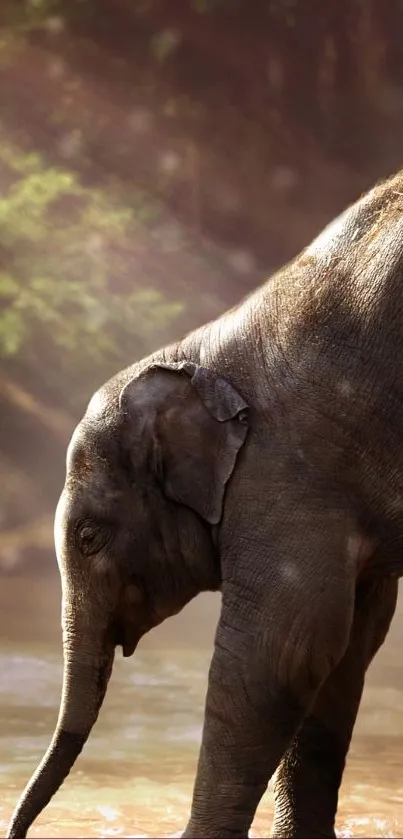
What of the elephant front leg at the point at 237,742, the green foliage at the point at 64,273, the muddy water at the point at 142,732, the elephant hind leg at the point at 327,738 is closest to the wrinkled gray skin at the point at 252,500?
the elephant front leg at the point at 237,742

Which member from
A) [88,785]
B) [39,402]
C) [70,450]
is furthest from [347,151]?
[70,450]

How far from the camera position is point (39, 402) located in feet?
28.5

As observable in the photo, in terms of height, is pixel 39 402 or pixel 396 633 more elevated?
pixel 39 402

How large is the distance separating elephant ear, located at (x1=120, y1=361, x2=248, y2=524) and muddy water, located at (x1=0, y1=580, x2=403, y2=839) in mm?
1257

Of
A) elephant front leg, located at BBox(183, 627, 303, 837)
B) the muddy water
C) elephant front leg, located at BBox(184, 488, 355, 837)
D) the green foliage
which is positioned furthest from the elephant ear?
the green foliage

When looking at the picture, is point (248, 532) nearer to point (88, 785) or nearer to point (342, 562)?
point (342, 562)

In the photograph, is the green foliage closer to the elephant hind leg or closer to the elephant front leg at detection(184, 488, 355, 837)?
the elephant hind leg

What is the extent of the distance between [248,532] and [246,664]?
28 centimetres

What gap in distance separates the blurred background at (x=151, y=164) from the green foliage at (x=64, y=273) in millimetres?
10

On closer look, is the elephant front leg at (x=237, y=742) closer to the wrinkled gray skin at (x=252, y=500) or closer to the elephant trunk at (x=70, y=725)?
the wrinkled gray skin at (x=252, y=500)

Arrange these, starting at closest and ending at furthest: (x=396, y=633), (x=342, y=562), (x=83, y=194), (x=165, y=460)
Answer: (x=342, y=562)
(x=165, y=460)
(x=396, y=633)
(x=83, y=194)

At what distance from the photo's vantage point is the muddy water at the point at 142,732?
12.8 feet

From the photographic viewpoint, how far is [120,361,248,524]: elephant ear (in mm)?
2771

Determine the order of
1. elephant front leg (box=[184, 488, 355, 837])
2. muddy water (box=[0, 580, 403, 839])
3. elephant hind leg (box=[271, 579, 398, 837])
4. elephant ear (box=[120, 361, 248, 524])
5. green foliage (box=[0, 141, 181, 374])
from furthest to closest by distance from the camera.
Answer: green foliage (box=[0, 141, 181, 374]) → muddy water (box=[0, 580, 403, 839]) → elephant hind leg (box=[271, 579, 398, 837]) → elephant ear (box=[120, 361, 248, 524]) → elephant front leg (box=[184, 488, 355, 837])
